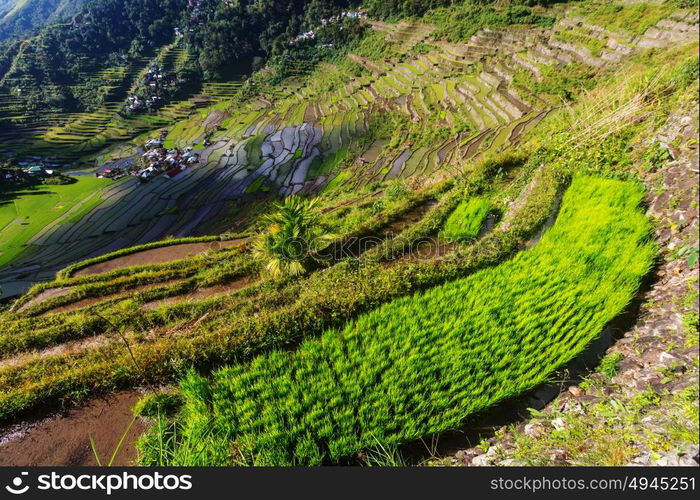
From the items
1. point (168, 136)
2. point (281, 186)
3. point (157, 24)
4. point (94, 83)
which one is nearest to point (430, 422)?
point (281, 186)

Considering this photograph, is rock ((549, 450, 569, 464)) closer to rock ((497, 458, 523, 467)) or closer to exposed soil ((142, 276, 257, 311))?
rock ((497, 458, 523, 467))

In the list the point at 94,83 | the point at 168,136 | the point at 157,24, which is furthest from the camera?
the point at 157,24

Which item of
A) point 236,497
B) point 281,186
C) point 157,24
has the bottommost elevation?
point 281,186

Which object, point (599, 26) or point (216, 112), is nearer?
point (599, 26)

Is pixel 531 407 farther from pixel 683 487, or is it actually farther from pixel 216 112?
pixel 216 112

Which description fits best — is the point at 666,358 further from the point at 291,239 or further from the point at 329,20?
the point at 329,20

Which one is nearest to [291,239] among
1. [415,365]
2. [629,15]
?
[415,365]
